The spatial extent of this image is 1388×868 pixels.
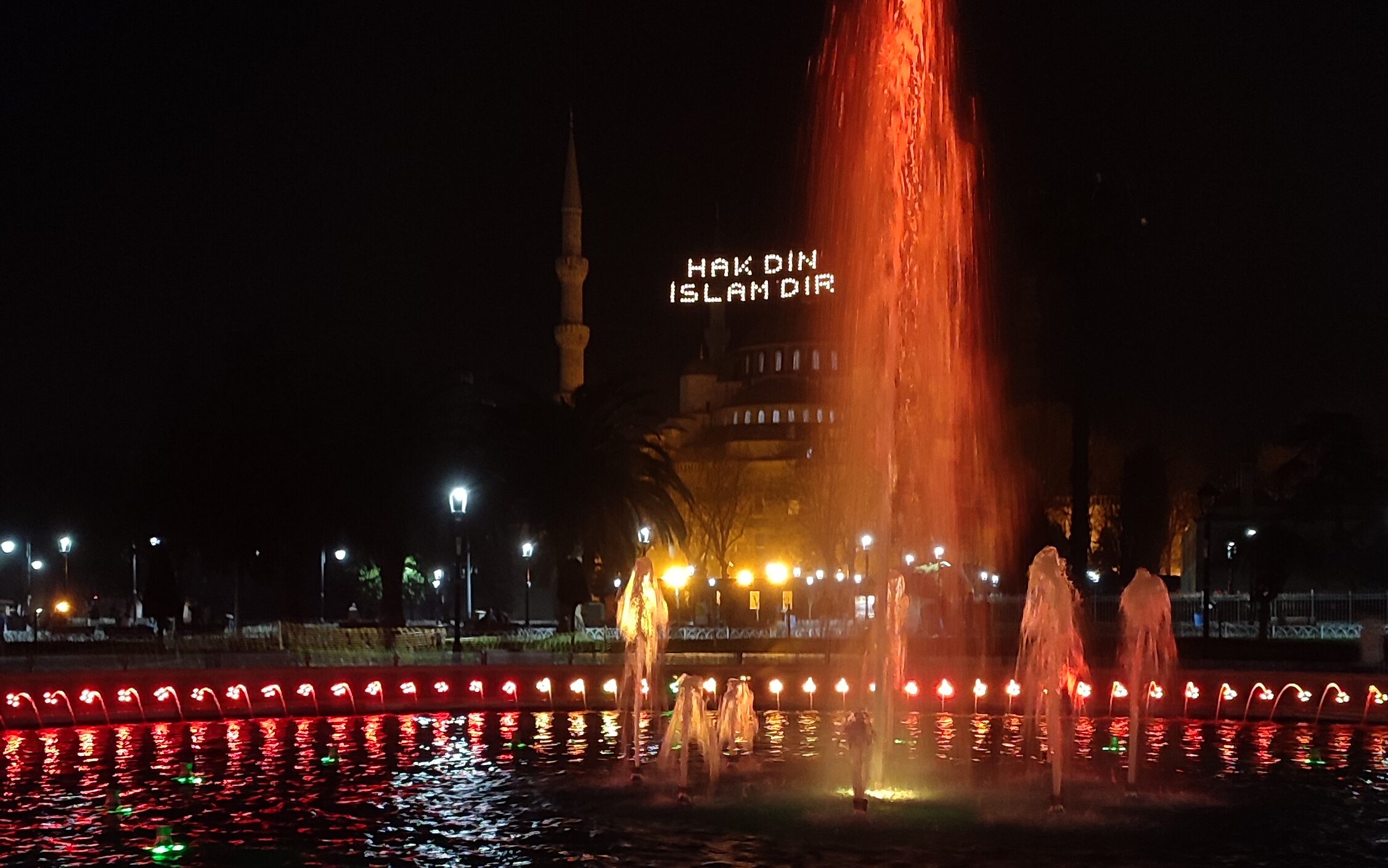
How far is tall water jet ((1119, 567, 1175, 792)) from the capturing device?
15.3 m

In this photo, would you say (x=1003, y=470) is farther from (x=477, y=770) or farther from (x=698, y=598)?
(x=477, y=770)

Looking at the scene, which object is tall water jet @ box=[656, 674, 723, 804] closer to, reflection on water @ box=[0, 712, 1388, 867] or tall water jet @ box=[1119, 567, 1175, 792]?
reflection on water @ box=[0, 712, 1388, 867]

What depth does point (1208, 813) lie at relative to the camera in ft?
43.8

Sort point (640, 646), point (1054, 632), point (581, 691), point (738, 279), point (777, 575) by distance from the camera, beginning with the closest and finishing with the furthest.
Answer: point (1054, 632) → point (581, 691) → point (640, 646) → point (777, 575) → point (738, 279)

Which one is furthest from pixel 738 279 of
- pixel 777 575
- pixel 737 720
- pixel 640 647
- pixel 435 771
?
pixel 435 771

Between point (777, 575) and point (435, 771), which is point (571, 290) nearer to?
point (777, 575)

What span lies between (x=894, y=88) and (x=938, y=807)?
8.82 m

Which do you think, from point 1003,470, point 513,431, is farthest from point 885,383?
point 1003,470

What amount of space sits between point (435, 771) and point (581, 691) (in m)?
6.40

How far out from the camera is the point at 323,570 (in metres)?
48.2

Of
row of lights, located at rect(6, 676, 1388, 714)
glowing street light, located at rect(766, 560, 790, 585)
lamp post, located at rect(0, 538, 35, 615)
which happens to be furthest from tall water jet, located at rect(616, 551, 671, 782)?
glowing street light, located at rect(766, 560, 790, 585)

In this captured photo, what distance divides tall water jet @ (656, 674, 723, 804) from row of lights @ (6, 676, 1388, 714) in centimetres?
271

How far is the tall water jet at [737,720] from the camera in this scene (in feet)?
56.2

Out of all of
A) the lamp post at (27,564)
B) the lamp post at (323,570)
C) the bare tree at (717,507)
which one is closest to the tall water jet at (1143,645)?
the lamp post at (323,570)
